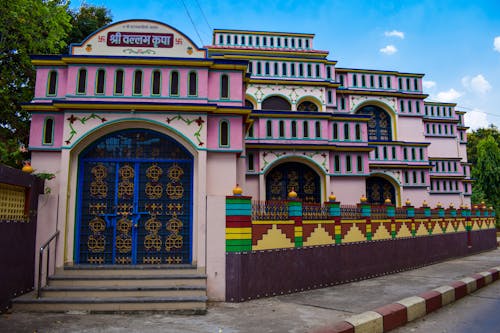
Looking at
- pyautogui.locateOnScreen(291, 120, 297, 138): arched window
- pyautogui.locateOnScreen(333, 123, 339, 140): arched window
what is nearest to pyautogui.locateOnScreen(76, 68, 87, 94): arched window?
pyautogui.locateOnScreen(291, 120, 297, 138): arched window

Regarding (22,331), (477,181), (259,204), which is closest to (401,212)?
(259,204)

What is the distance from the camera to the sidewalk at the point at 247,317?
6.21 metres

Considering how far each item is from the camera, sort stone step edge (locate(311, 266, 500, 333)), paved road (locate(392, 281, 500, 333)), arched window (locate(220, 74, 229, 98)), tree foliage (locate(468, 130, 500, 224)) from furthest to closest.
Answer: tree foliage (locate(468, 130, 500, 224)) → arched window (locate(220, 74, 229, 98)) → paved road (locate(392, 281, 500, 333)) → stone step edge (locate(311, 266, 500, 333))

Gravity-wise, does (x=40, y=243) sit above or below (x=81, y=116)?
below

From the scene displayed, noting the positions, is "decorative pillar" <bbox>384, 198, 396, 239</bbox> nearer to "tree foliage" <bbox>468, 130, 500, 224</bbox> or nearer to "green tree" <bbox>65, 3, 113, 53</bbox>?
"green tree" <bbox>65, 3, 113, 53</bbox>

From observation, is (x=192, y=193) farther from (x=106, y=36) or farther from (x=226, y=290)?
(x=106, y=36)

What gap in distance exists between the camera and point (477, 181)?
37438mm

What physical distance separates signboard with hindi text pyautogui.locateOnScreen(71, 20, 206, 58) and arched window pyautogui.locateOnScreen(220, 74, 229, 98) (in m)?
0.77

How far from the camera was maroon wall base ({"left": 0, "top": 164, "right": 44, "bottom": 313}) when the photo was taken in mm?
7129

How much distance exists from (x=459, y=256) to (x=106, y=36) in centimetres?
1760

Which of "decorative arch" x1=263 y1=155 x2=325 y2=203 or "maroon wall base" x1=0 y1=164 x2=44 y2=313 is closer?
"maroon wall base" x1=0 y1=164 x2=44 y2=313

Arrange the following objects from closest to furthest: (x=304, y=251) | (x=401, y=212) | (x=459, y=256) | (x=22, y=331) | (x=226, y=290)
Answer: (x=22, y=331) → (x=226, y=290) → (x=304, y=251) → (x=401, y=212) → (x=459, y=256)

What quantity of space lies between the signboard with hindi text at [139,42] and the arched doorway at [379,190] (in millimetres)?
15756

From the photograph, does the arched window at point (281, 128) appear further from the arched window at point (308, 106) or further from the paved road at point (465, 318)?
the paved road at point (465, 318)
